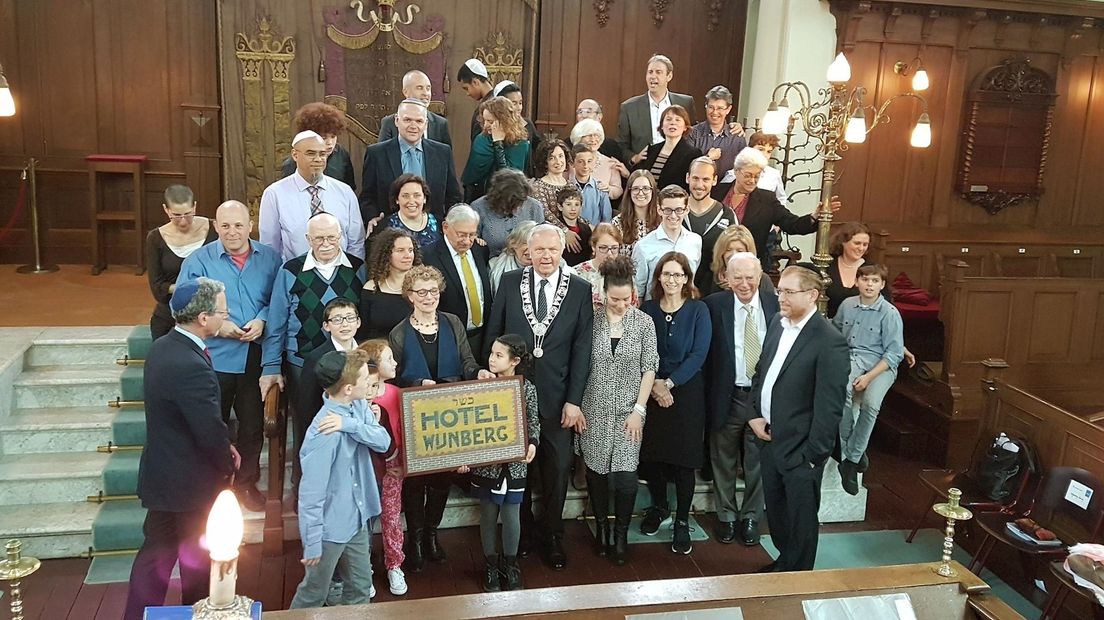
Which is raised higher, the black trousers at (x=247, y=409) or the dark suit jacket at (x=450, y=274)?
the dark suit jacket at (x=450, y=274)

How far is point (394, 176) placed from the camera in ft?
17.2

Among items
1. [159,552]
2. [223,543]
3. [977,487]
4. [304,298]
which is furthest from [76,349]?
[977,487]

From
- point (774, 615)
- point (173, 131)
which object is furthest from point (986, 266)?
point (173, 131)

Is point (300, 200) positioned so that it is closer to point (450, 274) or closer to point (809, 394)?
point (450, 274)

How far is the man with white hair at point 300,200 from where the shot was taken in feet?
15.4

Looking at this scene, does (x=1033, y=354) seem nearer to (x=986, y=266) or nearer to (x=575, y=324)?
(x=986, y=266)

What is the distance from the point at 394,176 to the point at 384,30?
12.4 feet

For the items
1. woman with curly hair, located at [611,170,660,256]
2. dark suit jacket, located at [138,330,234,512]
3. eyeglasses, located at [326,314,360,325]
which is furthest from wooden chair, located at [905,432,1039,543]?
dark suit jacket, located at [138,330,234,512]

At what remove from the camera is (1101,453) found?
4.73 meters

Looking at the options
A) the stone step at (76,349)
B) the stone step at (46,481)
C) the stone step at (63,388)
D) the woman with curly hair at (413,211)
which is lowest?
the stone step at (46,481)

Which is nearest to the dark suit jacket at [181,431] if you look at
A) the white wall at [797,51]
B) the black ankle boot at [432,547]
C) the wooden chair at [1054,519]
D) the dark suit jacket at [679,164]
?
the black ankle boot at [432,547]

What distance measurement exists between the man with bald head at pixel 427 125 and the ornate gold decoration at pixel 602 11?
3.65 metres

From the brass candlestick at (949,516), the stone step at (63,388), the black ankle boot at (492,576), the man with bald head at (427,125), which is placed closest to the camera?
the brass candlestick at (949,516)

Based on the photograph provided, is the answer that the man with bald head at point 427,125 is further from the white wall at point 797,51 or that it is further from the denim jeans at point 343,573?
the white wall at point 797,51
